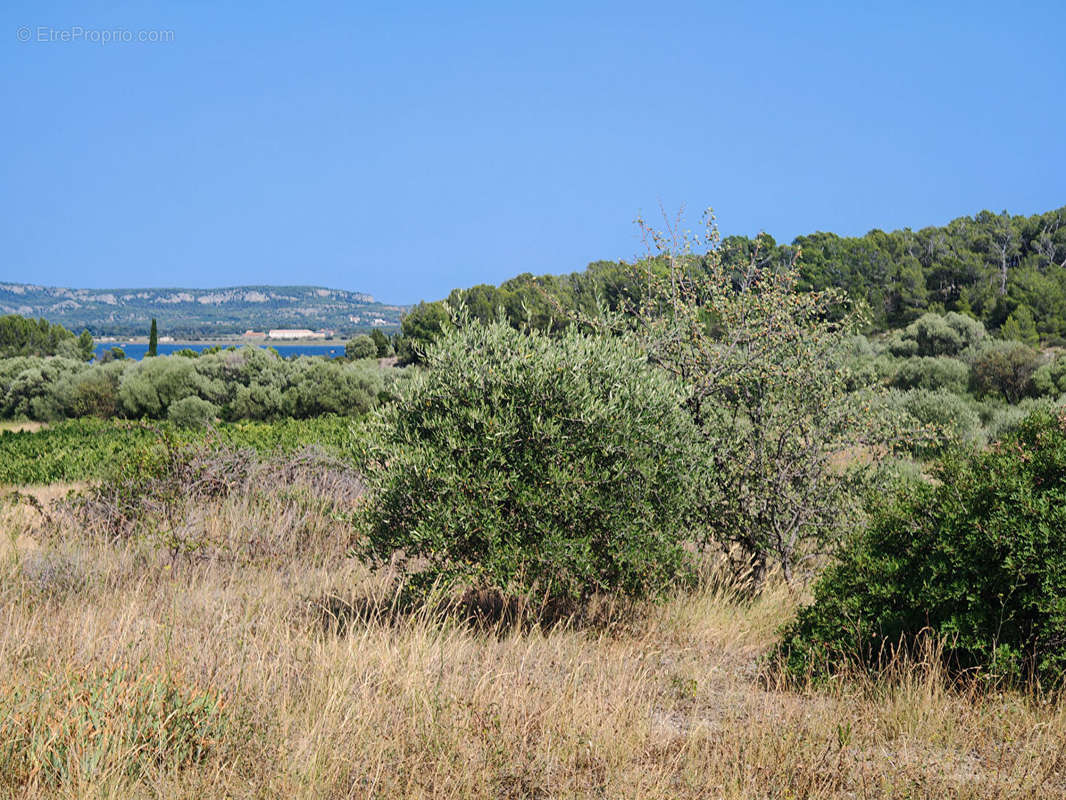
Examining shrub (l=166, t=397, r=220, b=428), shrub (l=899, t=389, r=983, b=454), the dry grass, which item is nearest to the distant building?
shrub (l=166, t=397, r=220, b=428)

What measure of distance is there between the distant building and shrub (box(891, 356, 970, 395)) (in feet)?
482

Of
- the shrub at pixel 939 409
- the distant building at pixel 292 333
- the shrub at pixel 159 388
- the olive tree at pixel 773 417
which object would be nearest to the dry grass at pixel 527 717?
the olive tree at pixel 773 417

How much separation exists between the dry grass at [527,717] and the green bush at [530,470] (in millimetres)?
504

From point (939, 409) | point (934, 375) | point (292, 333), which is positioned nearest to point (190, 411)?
point (939, 409)

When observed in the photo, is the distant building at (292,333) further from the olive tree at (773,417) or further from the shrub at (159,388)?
the olive tree at (773,417)

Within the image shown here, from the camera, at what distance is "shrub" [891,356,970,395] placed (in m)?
25.1

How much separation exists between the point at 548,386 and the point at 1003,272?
58.1 meters

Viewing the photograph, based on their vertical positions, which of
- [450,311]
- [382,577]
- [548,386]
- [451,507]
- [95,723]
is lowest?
[382,577]

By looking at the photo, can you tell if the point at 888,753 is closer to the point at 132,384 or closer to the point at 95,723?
the point at 95,723

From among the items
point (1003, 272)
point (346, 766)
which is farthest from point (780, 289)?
point (1003, 272)

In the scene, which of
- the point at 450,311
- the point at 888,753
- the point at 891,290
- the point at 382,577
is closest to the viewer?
the point at 888,753

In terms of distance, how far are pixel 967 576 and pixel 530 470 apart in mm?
2681

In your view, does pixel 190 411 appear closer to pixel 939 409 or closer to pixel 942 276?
pixel 939 409

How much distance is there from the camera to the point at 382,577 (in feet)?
24.6
